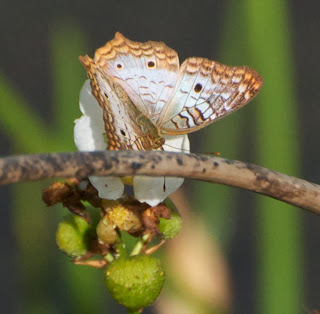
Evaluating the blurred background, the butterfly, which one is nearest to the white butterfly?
the butterfly

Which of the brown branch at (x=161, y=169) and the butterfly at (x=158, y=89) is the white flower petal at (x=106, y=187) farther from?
the brown branch at (x=161, y=169)

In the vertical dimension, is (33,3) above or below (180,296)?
above

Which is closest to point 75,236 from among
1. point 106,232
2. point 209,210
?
point 106,232

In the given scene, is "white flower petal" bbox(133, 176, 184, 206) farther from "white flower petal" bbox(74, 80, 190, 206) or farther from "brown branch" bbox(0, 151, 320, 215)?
"brown branch" bbox(0, 151, 320, 215)

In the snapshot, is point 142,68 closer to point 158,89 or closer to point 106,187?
point 158,89

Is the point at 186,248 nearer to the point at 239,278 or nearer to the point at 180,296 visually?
the point at 180,296

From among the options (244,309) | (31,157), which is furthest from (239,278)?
(31,157)
